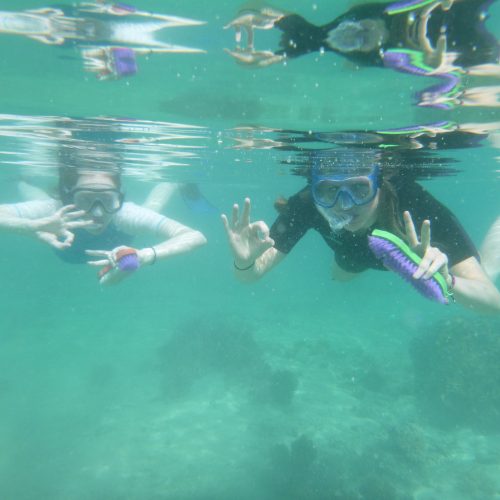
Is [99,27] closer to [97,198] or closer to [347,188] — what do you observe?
[97,198]

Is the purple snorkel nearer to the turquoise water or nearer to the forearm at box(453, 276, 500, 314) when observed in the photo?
the forearm at box(453, 276, 500, 314)

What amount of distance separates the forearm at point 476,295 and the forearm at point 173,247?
13.7 feet

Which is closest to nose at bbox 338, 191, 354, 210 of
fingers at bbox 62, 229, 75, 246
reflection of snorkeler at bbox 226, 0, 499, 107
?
reflection of snorkeler at bbox 226, 0, 499, 107

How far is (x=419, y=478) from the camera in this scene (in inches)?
461

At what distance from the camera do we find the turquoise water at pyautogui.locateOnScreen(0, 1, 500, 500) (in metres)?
7.59

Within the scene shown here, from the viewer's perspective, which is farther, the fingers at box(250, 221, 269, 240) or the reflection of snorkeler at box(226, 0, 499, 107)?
the fingers at box(250, 221, 269, 240)

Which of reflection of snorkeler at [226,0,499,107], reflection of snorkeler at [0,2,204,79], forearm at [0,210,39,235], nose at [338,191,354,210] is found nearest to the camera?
reflection of snorkeler at [226,0,499,107]

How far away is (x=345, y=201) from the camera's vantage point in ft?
19.0

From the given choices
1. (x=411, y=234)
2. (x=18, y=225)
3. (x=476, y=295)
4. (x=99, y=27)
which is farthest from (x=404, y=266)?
(x=18, y=225)

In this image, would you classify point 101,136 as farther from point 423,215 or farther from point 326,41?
point 423,215

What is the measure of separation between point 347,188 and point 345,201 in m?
0.19

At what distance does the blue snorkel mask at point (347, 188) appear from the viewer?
5.77 meters

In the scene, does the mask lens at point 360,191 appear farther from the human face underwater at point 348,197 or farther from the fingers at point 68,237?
the fingers at point 68,237

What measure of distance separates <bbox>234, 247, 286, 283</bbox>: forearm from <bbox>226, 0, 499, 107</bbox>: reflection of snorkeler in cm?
315
